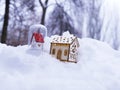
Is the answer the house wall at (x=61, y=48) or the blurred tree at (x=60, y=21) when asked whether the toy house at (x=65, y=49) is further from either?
the blurred tree at (x=60, y=21)

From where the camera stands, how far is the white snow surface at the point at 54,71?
2.07 metres

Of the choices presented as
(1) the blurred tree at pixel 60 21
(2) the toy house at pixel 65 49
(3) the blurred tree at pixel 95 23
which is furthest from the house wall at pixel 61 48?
(3) the blurred tree at pixel 95 23

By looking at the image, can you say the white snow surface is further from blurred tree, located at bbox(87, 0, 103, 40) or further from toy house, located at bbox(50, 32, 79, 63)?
blurred tree, located at bbox(87, 0, 103, 40)

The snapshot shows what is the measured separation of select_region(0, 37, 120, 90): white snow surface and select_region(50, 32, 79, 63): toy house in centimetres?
5

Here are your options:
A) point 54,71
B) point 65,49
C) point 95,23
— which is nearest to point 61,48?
point 65,49

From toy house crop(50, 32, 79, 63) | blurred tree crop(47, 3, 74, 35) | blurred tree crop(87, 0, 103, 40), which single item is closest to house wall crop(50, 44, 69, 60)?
toy house crop(50, 32, 79, 63)

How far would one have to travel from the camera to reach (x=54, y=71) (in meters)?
2.36

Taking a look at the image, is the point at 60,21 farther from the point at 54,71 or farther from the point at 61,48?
the point at 54,71

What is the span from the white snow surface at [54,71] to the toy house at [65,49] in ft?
0.17

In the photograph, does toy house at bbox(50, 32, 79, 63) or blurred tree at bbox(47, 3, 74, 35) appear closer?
toy house at bbox(50, 32, 79, 63)

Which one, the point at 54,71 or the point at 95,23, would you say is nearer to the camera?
the point at 54,71

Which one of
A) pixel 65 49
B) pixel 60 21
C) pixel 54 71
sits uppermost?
pixel 60 21

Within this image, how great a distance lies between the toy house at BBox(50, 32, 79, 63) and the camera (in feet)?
8.48

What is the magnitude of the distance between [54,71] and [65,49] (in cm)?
33
